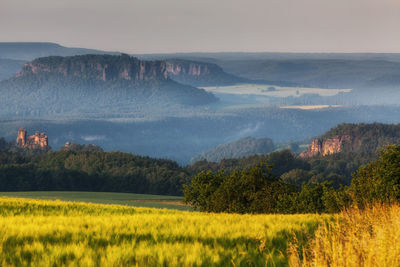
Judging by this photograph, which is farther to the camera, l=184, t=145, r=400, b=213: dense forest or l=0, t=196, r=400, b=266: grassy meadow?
l=184, t=145, r=400, b=213: dense forest

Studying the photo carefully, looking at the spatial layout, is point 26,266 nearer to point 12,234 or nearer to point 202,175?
point 12,234

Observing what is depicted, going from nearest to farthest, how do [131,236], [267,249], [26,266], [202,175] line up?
[26,266] < [267,249] < [131,236] < [202,175]

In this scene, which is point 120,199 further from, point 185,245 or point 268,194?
point 185,245

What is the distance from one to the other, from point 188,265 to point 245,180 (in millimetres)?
59313

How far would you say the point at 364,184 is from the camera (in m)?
65.0

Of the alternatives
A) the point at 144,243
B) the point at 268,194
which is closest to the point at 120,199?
the point at 268,194

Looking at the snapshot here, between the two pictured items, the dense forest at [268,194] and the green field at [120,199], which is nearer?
the dense forest at [268,194]

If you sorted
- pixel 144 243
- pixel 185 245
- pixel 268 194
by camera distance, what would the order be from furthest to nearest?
pixel 268 194 → pixel 144 243 → pixel 185 245

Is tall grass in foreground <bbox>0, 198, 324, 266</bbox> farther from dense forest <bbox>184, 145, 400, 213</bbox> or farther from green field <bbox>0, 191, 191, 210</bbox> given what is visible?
green field <bbox>0, 191, 191, 210</bbox>

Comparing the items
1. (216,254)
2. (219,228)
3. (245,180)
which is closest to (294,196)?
(245,180)

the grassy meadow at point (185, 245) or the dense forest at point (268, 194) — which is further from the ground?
→ the grassy meadow at point (185, 245)

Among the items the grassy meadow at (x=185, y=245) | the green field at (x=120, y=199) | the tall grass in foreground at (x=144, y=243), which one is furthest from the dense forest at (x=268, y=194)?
the green field at (x=120, y=199)

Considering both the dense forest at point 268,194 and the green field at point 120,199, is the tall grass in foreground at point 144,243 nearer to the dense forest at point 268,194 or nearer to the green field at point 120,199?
the dense forest at point 268,194

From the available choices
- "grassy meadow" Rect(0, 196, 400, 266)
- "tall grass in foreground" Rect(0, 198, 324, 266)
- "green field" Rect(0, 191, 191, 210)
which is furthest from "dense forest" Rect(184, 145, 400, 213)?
"green field" Rect(0, 191, 191, 210)
